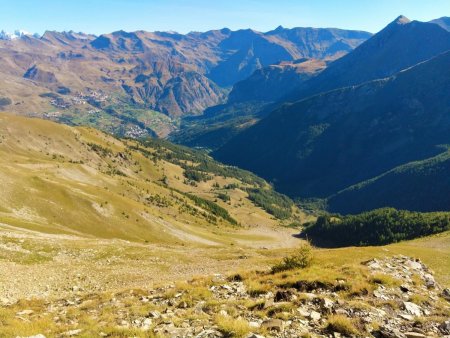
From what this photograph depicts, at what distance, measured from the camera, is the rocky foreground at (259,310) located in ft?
65.9

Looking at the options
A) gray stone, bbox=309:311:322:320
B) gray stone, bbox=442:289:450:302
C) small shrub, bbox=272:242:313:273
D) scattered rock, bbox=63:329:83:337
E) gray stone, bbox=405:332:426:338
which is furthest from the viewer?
small shrub, bbox=272:242:313:273

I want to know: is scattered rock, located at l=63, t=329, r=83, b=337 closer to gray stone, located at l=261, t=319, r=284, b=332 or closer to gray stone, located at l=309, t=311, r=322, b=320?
gray stone, located at l=261, t=319, r=284, b=332

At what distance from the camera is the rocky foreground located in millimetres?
20094

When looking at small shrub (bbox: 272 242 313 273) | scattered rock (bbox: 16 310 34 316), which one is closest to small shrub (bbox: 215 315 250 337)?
scattered rock (bbox: 16 310 34 316)

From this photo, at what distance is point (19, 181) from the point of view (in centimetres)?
10581

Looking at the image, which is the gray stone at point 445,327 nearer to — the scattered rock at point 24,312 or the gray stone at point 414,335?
the gray stone at point 414,335

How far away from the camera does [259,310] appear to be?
923 inches

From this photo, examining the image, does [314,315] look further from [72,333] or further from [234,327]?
[72,333]

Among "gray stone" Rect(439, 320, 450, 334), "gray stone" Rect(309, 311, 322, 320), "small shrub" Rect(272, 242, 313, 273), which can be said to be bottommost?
"small shrub" Rect(272, 242, 313, 273)

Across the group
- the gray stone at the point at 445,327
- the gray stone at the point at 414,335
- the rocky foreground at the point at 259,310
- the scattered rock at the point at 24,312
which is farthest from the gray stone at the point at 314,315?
the scattered rock at the point at 24,312

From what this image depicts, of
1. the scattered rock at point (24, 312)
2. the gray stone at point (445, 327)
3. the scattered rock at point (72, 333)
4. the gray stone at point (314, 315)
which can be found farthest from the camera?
the scattered rock at point (24, 312)

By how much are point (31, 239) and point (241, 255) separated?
111 ft

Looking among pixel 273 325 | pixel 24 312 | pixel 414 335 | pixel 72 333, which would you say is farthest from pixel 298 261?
pixel 24 312

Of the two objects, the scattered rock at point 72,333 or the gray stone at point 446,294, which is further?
the gray stone at point 446,294
